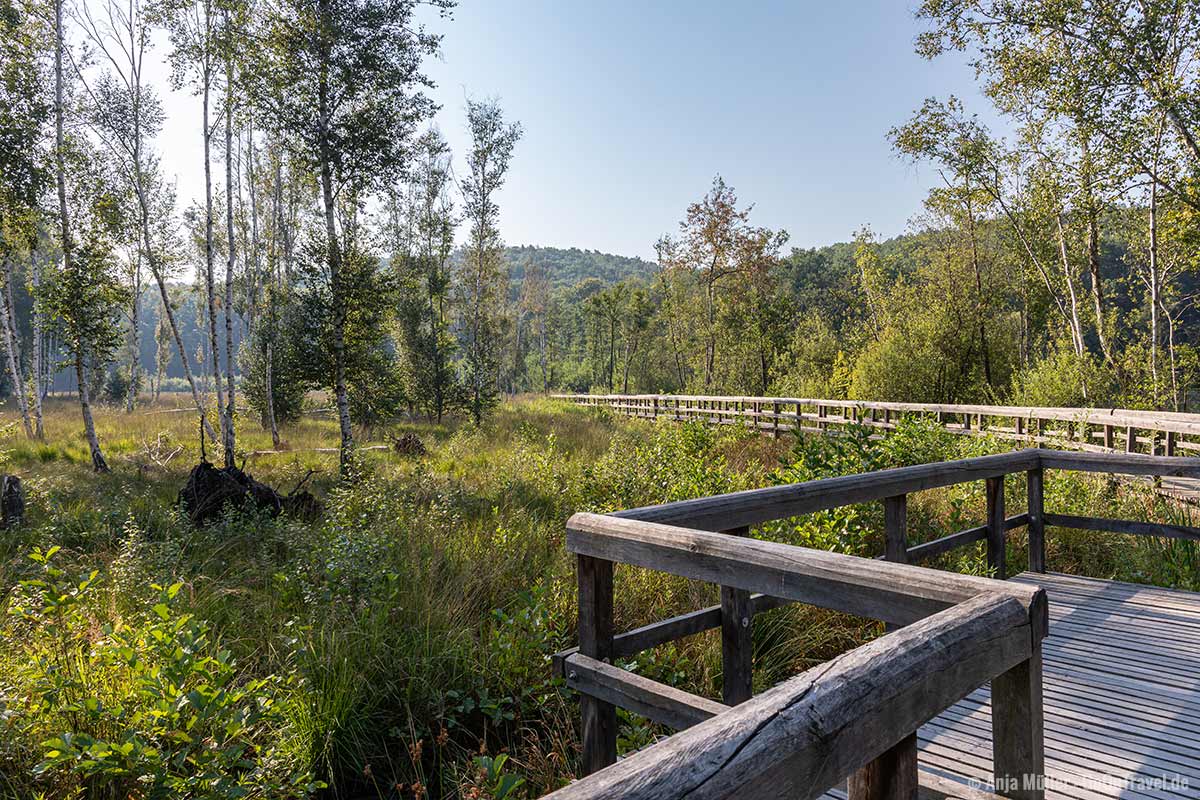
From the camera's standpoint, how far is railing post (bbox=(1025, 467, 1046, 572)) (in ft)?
15.8

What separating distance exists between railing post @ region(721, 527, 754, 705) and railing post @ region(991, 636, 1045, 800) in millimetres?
1049

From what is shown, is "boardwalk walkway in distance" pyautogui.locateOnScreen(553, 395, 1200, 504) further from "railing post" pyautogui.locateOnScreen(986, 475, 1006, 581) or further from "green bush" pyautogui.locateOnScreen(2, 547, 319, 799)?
"green bush" pyautogui.locateOnScreen(2, 547, 319, 799)

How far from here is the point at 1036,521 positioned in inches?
191

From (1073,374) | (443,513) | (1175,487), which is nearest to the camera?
(443,513)

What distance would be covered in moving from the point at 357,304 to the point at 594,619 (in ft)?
44.8

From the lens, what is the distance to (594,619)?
106 inches

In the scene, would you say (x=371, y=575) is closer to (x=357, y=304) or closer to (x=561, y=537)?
(x=561, y=537)

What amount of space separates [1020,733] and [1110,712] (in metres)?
1.71

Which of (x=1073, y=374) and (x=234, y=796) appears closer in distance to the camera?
(x=234, y=796)

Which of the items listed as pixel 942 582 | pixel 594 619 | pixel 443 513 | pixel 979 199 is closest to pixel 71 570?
pixel 443 513

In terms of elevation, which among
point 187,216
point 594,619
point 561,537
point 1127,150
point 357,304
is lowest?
point 561,537

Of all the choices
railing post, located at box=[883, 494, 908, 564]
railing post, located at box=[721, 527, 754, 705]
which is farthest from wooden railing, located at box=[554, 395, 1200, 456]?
railing post, located at box=[721, 527, 754, 705]

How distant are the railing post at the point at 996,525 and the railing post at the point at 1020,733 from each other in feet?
10.5

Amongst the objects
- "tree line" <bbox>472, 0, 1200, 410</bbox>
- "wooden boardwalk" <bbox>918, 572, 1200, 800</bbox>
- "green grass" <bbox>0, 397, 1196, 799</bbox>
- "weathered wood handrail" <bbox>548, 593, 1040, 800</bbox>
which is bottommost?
"green grass" <bbox>0, 397, 1196, 799</bbox>
